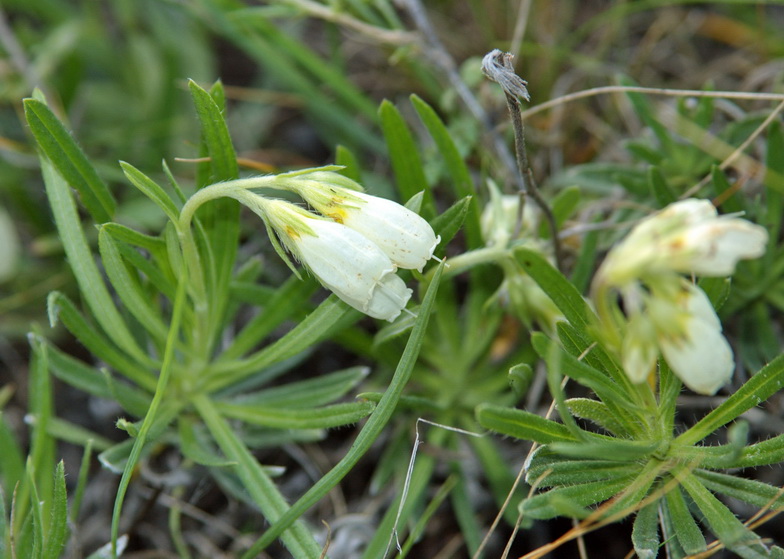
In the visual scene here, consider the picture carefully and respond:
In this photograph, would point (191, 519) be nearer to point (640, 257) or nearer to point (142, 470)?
point (142, 470)

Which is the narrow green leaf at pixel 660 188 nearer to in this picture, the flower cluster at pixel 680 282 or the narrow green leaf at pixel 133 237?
the flower cluster at pixel 680 282

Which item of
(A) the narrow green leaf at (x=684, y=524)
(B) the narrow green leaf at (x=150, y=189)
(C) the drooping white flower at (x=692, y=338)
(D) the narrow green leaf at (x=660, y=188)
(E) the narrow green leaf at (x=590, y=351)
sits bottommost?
(A) the narrow green leaf at (x=684, y=524)

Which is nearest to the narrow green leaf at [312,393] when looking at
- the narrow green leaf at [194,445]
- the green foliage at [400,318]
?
the green foliage at [400,318]

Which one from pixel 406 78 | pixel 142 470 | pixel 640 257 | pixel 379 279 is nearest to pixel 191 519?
pixel 142 470

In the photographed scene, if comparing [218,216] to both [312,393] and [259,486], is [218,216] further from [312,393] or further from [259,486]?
[259,486]

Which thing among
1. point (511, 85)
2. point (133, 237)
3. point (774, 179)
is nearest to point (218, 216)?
point (133, 237)

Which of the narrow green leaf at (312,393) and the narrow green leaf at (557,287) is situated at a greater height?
the narrow green leaf at (557,287)

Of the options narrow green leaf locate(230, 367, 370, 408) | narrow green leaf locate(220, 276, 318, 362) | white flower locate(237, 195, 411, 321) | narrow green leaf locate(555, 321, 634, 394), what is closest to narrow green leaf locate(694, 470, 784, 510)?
narrow green leaf locate(555, 321, 634, 394)
